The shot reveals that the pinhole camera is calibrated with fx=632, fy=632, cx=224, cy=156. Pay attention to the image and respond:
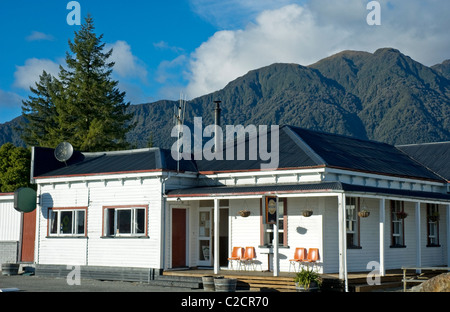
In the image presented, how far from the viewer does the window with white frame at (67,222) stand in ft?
78.5

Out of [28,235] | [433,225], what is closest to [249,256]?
[433,225]

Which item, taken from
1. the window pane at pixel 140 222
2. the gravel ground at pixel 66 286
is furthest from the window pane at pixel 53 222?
the window pane at pixel 140 222

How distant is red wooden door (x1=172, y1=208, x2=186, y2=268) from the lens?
22.5 meters

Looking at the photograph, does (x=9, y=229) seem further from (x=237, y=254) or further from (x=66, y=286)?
(x=237, y=254)

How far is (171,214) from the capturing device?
2228cm

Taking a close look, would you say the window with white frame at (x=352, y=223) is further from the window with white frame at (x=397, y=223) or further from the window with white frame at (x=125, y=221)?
the window with white frame at (x=125, y=221)

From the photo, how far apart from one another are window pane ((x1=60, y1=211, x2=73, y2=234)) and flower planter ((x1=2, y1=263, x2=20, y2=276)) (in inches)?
106

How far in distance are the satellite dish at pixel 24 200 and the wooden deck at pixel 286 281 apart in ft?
24.4

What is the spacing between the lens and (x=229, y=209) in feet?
73.5

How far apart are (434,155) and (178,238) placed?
13523mm

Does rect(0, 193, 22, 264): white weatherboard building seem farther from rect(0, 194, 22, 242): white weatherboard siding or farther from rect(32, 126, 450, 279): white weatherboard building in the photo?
rect(32, 126, 450, 279): white weatherboard building

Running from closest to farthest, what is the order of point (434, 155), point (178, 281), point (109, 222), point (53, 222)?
point (178, 281) → point (109, 222) → point (53, 222) → point (434, 155)

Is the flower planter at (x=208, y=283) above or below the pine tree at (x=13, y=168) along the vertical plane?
below
